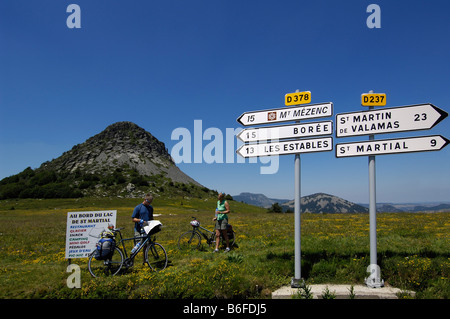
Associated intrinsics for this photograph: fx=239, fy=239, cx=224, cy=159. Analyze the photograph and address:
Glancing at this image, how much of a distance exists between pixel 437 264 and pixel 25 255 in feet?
58.1

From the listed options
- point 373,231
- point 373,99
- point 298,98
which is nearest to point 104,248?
point 298,98

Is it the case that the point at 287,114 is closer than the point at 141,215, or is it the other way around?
the point at 287,114

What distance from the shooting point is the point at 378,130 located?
7.08 metres

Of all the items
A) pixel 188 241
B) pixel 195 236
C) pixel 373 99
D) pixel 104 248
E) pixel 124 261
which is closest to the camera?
pixel 373 99

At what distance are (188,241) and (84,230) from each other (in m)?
5.20

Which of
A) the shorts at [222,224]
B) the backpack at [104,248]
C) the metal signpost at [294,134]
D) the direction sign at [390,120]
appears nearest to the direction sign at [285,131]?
the metal signpost at [294,134]

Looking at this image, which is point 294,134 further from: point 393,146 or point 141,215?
point 141,215

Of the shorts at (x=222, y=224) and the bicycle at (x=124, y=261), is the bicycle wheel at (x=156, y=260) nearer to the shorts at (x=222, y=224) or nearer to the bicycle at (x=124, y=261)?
the bicycle at (x=124, y=261)

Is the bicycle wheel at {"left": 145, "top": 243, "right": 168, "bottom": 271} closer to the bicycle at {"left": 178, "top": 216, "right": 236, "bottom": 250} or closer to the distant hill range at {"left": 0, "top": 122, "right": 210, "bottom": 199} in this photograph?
the bicycle at {"left": 178, "top": 216, "right": 236, "bottom": 250}

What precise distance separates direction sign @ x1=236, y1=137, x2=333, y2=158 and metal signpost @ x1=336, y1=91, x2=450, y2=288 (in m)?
0.52

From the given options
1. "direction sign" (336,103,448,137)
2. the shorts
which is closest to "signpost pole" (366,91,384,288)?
"direction sign" (336,103,448,137)

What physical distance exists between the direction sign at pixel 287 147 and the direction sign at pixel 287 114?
29.6 inches
